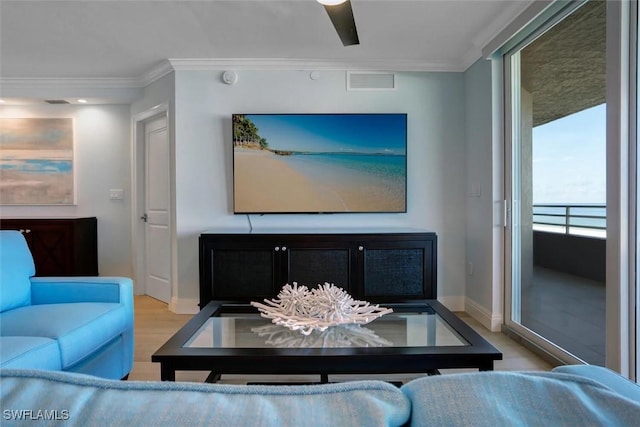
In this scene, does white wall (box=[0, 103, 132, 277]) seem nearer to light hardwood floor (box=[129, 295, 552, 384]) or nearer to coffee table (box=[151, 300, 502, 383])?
light hardwood floor (box=[129, 295, 552, 384])

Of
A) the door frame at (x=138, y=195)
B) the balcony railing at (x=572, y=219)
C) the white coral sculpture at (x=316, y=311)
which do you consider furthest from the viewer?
the door frame at (x=138, y=195)

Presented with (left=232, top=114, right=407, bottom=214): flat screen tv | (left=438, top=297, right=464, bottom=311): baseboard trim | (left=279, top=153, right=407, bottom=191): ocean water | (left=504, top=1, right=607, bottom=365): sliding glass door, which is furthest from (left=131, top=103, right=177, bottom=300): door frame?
(left=504, top=1, right=607, bottom=365): sliding glass door

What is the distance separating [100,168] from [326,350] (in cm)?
379

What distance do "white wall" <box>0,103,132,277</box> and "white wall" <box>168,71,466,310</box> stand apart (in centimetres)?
115

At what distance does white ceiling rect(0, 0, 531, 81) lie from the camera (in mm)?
2461

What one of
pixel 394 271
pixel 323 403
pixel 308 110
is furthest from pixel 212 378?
pixel 308 110

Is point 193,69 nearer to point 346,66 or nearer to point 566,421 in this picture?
point 346,66

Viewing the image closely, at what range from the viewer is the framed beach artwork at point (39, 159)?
403 cm

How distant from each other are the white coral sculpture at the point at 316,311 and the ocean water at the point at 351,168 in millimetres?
1719

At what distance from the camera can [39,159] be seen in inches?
159

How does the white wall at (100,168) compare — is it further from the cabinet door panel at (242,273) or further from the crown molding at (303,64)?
the cabinet door panel at (242,273)

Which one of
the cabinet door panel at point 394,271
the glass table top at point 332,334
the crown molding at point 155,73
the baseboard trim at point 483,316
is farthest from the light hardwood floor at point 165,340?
the crown molding at point 155,73

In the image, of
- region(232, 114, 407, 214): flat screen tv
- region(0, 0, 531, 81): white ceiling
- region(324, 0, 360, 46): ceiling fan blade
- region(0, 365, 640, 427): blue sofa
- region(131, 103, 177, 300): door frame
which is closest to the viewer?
region(0, 365, 640, 427): blue sofa

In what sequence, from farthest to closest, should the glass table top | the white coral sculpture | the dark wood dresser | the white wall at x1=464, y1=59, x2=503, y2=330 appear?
1. the dark wood dresser
2. the white wall at x1=464, y1=59, x2=503, y2=330
3. the white coral sculpture
4. the glass table top
